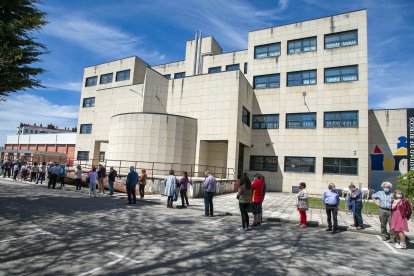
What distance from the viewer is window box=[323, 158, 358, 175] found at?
2652cm

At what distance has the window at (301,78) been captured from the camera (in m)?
29.3

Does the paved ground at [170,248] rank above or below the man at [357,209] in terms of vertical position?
below

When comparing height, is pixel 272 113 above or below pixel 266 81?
below

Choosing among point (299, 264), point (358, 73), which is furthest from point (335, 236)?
point (358, 73)

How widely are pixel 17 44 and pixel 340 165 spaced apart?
27.0 m

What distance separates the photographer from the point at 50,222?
901 cm

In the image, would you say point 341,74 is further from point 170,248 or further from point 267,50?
point 170,248

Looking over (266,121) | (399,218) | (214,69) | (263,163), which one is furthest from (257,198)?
(214,69)

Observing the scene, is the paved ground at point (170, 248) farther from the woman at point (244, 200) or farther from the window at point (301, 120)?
the window at point (301, 120)

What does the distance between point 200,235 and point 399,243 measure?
6.09m

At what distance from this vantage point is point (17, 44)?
12.7m

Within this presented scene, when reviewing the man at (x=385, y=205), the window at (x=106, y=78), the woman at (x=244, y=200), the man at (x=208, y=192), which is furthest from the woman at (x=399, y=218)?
the window at (x=106, y=78)

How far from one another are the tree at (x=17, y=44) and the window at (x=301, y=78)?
2406 centimetres

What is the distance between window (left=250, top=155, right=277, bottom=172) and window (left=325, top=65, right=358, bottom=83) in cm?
1000
